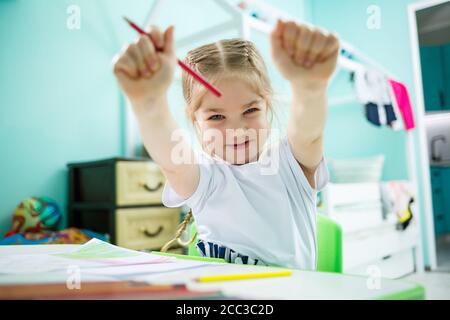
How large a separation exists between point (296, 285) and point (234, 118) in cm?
33

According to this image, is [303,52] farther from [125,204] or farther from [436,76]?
[436,76]

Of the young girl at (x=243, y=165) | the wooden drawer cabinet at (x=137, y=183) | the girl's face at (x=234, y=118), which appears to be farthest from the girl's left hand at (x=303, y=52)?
the wooden drawer cabinet at (x=137, y=183)

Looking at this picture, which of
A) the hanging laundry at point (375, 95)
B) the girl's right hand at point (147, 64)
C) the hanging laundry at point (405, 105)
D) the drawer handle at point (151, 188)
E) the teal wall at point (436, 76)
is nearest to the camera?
the girl's right hand at point (147, 64)

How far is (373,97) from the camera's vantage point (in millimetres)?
2166

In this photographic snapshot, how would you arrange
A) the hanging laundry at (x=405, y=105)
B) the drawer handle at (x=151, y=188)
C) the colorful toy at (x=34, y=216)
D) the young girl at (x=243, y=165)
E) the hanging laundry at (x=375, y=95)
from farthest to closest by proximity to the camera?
the hanging laundry at (x=405, y=105)
the hanging laundry at (x=375, y=95)
the drawer handle at (x=151, y=188)
the colorful toy at (x=34, y=216)
the young girl at (x=243, y=165)

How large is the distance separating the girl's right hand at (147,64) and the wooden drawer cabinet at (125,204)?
110 centimetres

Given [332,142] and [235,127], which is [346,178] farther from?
[235,127]

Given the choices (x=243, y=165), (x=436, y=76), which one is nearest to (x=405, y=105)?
(x=436, y=76)

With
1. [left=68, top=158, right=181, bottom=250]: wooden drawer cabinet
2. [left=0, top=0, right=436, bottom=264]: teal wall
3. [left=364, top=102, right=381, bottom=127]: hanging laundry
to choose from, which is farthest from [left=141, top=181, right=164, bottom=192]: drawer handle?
[left=364, top=102, right=381, bottom=127]: hanging laundry

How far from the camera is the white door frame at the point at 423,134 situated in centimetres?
237

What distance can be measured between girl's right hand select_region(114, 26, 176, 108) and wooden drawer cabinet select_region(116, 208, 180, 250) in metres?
1.12

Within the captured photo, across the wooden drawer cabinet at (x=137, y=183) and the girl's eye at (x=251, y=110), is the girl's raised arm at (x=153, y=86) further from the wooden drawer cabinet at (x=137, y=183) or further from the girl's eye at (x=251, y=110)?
the wooden drawer cabinet at (x=137, y=183)

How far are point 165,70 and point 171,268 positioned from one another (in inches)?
6.7

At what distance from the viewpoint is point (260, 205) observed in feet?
1.86
